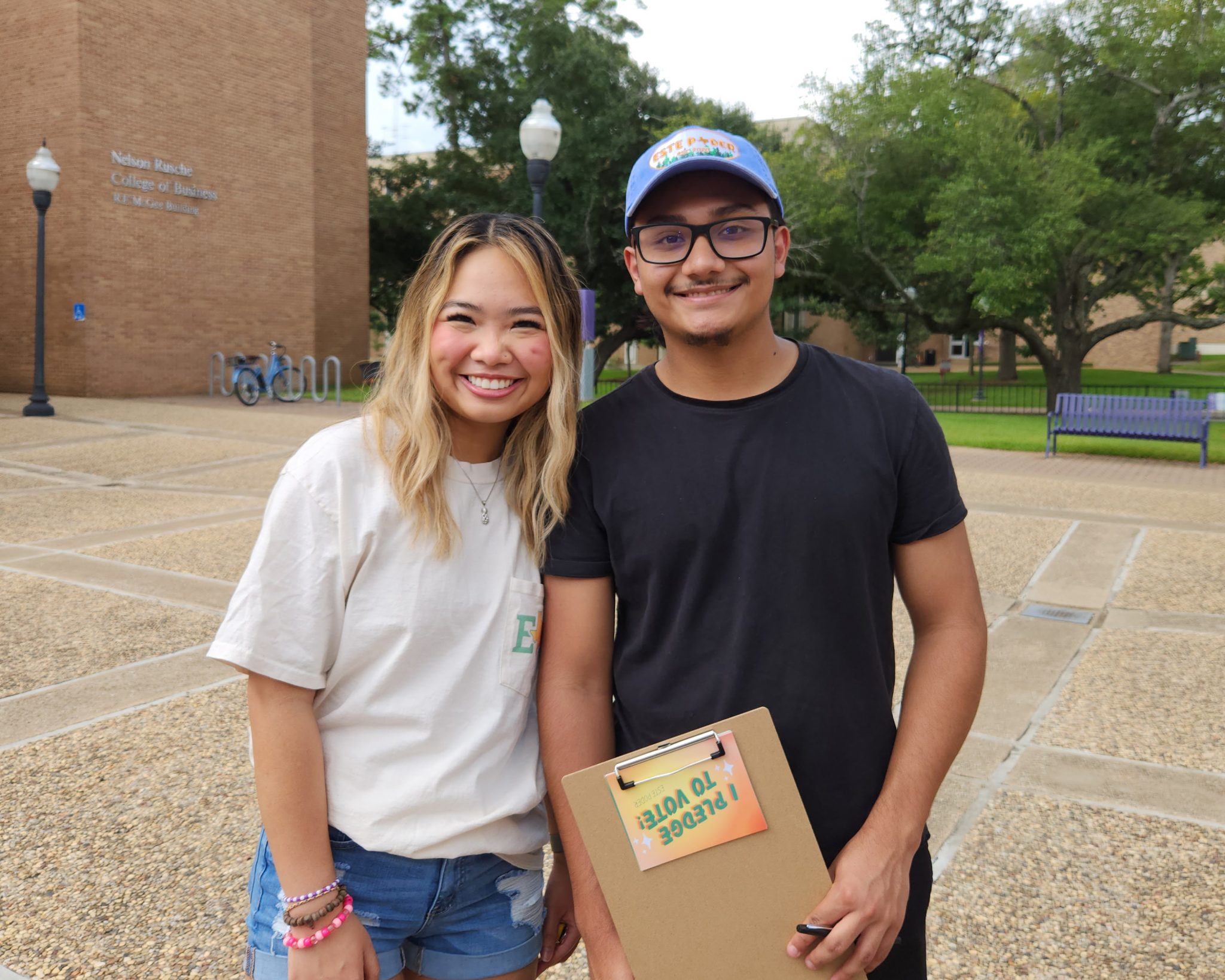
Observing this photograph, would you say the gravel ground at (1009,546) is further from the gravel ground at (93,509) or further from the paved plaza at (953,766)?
the gravel ground at (93,509)

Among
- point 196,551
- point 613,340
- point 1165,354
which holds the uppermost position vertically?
point 1165,354

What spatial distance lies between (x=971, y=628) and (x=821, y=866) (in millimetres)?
452

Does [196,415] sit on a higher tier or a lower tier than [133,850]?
higher

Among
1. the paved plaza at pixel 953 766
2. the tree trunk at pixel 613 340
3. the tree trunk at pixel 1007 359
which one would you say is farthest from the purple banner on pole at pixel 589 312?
the tree trunk at pixel 1007 359

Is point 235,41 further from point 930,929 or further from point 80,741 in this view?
point 930,929

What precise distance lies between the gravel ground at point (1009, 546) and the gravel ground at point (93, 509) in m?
6.05

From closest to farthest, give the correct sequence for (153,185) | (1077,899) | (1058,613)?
(1077,899) < (1058,613) < (153,185)

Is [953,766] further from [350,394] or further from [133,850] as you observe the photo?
[350,394]

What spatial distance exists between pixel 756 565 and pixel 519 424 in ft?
1.50

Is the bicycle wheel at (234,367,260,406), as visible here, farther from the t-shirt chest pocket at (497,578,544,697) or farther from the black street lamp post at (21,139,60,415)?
the t-shirt chest pocket at (497,578,544,697)

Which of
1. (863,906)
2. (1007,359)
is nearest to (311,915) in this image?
(863,906)

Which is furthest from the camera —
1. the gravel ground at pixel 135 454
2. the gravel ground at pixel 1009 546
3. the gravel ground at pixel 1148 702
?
the gravel ground at pixel 135 454

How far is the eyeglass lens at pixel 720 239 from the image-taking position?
1.65 meters

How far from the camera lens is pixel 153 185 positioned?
70.9 ft
